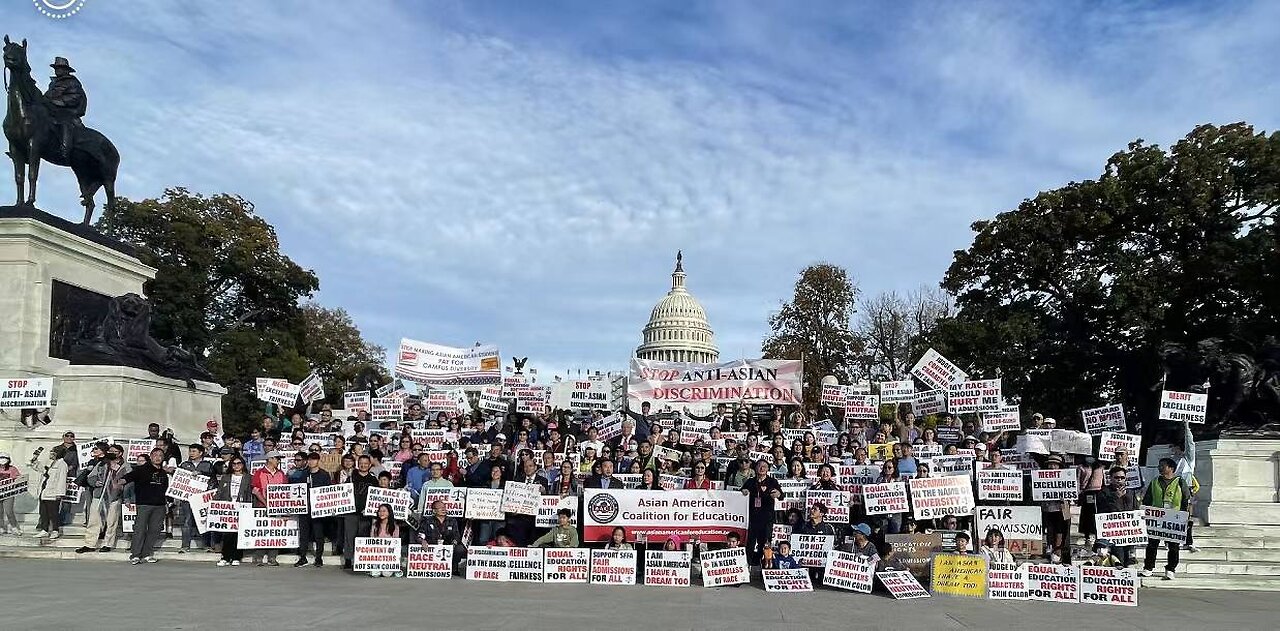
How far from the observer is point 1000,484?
1575 centimetres

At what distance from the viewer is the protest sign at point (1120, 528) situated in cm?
1454

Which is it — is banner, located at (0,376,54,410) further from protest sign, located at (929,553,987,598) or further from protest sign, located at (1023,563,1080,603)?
protest sign, located at (1023,563,1080,603)

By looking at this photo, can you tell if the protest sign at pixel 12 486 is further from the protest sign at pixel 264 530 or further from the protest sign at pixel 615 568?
the protest sign at pixel 615 568

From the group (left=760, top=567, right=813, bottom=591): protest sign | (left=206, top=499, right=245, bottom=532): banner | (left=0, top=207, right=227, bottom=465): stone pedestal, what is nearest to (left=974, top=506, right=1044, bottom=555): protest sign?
(left=760, top=567, right=813, bottom=591): protest sign

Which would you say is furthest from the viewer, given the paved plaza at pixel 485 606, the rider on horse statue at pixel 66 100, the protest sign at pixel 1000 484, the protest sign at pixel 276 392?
the rider on horse statue at pixel 66 100

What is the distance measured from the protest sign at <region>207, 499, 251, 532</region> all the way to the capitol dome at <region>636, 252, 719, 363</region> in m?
122

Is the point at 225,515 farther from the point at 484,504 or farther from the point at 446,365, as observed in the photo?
the point at 446,365

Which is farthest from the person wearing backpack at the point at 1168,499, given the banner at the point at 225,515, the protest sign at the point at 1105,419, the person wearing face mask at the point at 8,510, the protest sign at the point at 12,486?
the person wearing face mask at the point at 8,510

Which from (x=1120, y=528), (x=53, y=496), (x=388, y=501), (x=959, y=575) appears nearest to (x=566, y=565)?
(x=388, y=501)

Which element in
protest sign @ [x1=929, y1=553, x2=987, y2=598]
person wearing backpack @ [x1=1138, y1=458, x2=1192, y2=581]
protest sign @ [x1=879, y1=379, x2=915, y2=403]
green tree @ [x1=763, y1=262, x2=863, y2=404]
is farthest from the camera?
green tree @ [x1=763, y1=262, x2=863, y2=404]

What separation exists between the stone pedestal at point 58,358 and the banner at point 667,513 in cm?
1103

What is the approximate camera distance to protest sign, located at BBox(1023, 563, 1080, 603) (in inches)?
529

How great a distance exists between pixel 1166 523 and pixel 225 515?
13.3m

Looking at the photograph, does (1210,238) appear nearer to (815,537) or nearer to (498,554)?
(815,537)
